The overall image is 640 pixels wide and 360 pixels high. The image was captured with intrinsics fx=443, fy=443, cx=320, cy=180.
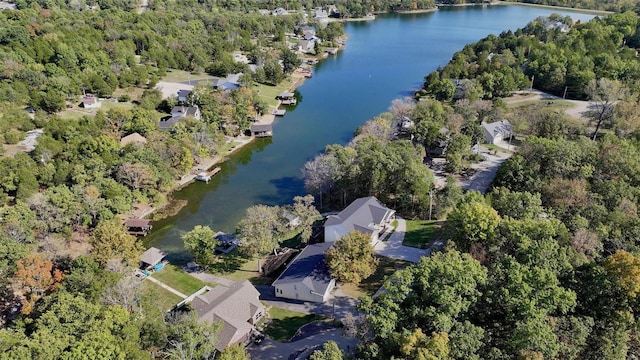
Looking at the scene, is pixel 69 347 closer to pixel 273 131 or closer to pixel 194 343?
pixel 194 343

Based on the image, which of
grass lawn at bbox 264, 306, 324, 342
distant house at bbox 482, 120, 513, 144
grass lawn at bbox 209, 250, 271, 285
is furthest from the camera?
distant house at bbox 482, 120, 513, 144

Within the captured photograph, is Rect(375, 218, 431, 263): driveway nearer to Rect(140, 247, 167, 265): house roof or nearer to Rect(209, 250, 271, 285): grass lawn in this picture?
Rect(209, 250, 271, 285): grass lawn

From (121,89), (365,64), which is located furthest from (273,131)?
(365,64)

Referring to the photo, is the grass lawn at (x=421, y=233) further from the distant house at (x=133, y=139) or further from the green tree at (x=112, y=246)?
the distant house at (x=133, y=139)

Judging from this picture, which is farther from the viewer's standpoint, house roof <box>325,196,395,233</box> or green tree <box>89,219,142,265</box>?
house roof <box>325,196,395,233</box>

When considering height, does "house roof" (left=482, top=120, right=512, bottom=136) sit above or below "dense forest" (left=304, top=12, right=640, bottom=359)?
below

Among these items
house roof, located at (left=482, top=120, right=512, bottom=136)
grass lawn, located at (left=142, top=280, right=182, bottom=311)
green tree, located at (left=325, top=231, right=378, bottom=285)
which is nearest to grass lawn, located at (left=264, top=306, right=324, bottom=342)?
green tree, located at (left=325, top=231, right=378, bottom=285)
